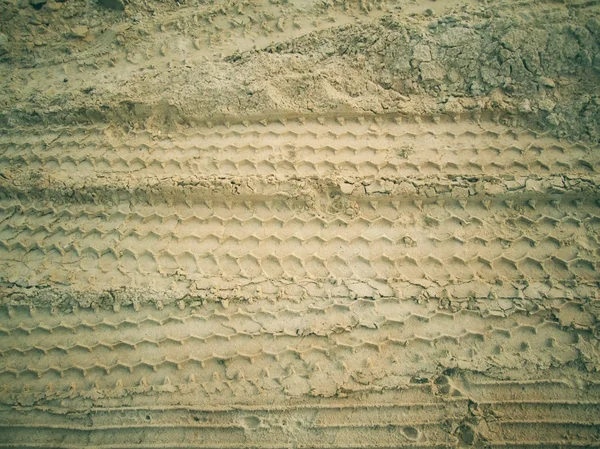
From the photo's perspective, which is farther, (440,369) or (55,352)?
(55,352)

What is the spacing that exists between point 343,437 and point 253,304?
37.4 inches

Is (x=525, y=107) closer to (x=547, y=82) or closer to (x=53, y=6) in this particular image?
(x=547, y=82)

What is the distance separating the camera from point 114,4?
345 cm

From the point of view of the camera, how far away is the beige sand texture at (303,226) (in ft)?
6.98

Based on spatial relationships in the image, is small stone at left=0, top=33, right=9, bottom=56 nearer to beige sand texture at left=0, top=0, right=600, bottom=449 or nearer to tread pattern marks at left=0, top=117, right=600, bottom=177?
beige sand texture at left=0, top=0, right=600, bottom=449

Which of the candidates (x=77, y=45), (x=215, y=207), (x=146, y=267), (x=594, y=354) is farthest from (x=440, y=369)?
(x=77, y=45)

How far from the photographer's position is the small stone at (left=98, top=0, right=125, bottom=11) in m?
3.41

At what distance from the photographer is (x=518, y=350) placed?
2188mm

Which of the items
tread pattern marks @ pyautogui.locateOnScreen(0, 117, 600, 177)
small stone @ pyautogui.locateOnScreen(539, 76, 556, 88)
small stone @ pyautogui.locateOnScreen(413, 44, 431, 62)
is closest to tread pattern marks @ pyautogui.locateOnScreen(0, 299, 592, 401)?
tread pattern marks @ pyautogui.locateOnScreen(0, 117, 600, 177)

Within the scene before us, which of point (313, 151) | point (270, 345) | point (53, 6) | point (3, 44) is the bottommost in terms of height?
point (270, 345)

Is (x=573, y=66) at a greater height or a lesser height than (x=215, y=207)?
greater

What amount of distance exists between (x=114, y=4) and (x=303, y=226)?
2.94 m

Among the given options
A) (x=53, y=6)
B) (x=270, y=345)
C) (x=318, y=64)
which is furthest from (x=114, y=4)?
(x=270, y=345)

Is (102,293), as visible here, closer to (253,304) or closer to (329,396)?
(253,304)
